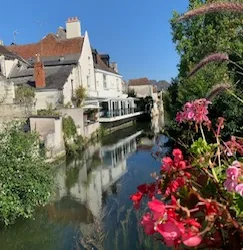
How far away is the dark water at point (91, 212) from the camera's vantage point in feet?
29.8

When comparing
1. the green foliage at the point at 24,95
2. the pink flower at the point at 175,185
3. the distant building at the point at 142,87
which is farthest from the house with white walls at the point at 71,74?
the pink flower at the point at 175,185

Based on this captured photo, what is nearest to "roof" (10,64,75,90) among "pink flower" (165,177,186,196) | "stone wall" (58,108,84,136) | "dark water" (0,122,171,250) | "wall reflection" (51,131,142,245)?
"stone wall" (58,108,84,136)


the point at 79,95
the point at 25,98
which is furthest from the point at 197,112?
the point at 79,95

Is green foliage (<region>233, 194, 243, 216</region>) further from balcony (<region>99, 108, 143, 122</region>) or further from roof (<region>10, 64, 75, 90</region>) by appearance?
balcony (<region>99, 108, 143, 122</region>)

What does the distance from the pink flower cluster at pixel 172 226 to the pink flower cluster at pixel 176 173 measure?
22 centimetres

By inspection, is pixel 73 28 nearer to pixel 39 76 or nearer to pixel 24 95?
pixel 39 76

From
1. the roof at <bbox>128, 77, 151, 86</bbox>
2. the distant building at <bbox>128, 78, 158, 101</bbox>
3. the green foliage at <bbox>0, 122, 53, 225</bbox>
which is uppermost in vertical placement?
the roof at <bbox>128, 77, 151, 86</bbox>

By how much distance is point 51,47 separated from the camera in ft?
129

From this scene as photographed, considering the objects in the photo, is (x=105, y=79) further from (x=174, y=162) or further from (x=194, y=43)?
(x=174, y=162)

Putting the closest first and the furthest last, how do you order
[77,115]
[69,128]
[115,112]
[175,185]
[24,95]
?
1. [175,185]
2. [69,128]
3. [24,95]
4. [77,115]
5. [115,112]

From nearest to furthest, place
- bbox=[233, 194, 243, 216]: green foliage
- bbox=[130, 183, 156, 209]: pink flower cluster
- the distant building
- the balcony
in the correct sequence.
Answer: bbox=[233, 194, 243, 216]: green foliage → bbox=[130, 183, 156, 209]: pink flower cluster → the balcony → the distant building

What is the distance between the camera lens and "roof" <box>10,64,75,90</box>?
Answer: 1217 inches

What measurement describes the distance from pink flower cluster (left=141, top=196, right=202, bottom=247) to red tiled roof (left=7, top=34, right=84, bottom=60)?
36481 mm

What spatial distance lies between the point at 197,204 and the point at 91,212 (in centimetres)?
1136
